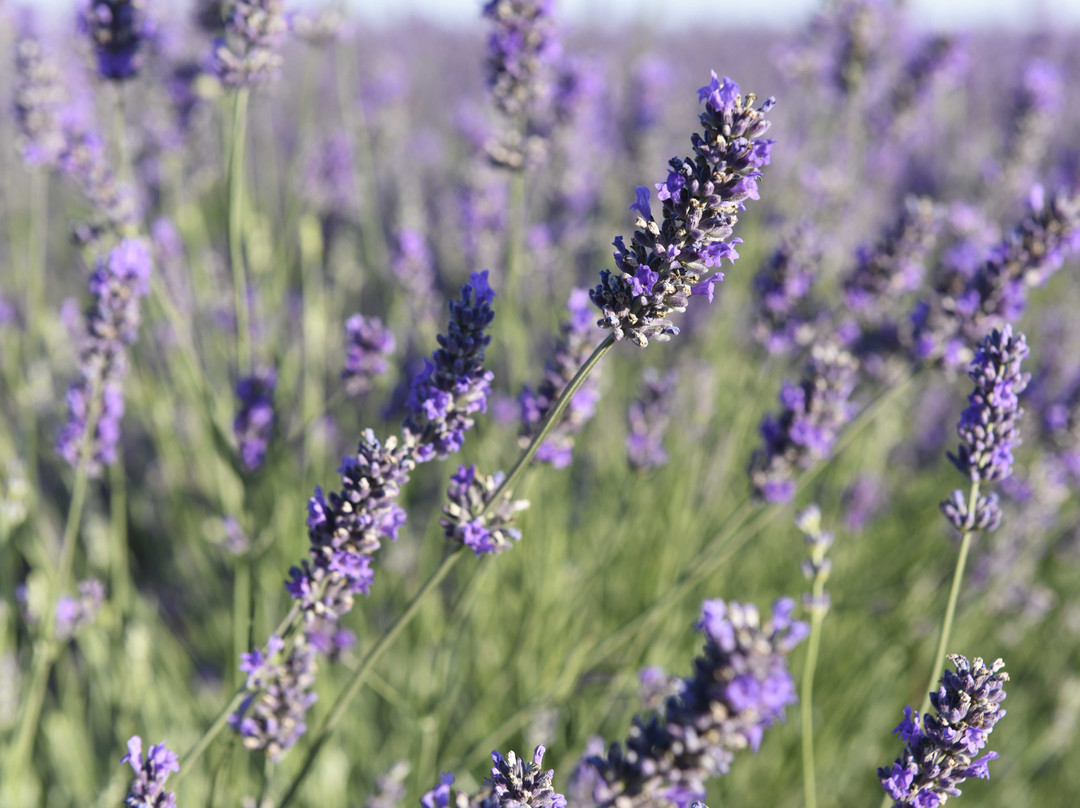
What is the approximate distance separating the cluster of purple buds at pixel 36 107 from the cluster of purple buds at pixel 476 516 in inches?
76.2

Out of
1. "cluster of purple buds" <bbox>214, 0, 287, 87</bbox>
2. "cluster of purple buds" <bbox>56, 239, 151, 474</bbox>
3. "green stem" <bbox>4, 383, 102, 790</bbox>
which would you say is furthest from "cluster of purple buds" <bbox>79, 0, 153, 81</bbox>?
"green stem" <bbox>4, 383, 102, 790</bbox>

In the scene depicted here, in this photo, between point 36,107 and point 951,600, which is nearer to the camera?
point 951,600

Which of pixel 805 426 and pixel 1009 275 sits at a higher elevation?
pixel 1009 275

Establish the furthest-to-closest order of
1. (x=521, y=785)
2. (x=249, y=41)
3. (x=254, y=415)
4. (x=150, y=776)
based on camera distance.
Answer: (x=254, y=415) < (x=249, y=41) < (x=150, y=776) < (x=521, y=785)

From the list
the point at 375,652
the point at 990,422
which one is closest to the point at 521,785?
the point at 375,652

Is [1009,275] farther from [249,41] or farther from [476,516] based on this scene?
[249,41]

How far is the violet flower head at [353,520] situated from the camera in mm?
1179

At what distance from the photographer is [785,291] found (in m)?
2.41

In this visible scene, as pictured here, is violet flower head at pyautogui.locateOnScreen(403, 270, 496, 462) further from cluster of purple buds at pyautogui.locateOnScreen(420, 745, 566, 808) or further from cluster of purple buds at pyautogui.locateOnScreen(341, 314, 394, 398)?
cluster of purple buds at pyautogui.locateOnScreen(341, 314, 394, 398)

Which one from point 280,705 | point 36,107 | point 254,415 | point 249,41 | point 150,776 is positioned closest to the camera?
point 150,776

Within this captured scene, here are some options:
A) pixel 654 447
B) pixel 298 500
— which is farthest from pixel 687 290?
pixel 298 500

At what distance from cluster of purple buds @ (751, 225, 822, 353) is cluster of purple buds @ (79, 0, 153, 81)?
2.00m

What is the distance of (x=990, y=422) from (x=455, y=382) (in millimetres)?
1024

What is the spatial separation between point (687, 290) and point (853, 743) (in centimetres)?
234
